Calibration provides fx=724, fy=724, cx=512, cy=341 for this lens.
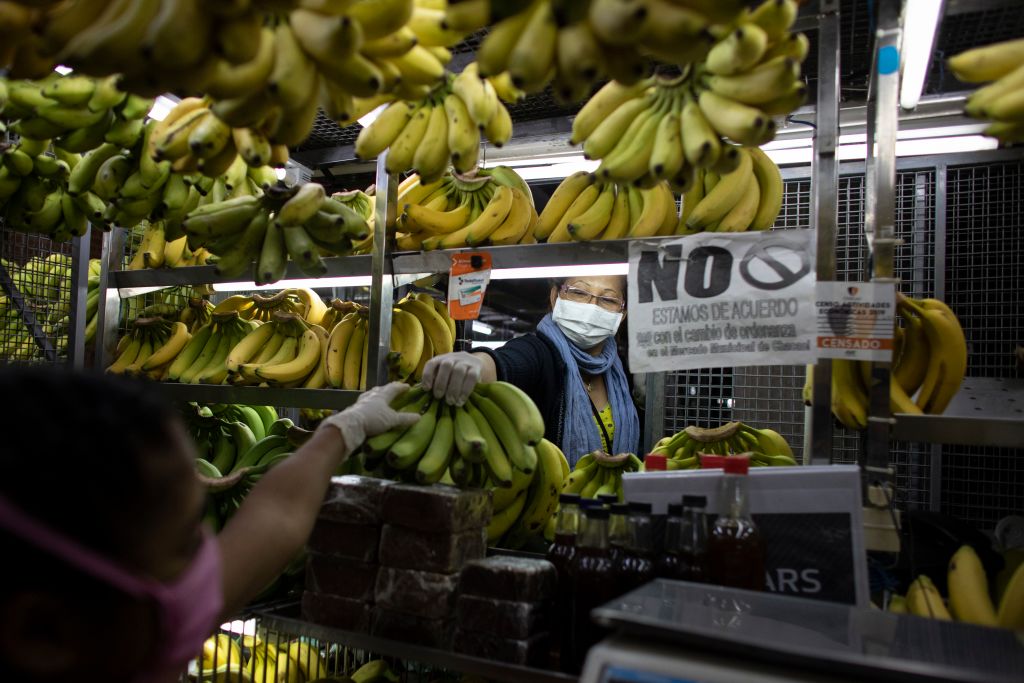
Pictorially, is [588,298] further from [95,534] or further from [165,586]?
[95,534]

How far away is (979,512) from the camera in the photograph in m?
3.57

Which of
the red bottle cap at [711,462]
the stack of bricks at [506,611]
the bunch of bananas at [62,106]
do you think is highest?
the bunch of bananas at [62,106]

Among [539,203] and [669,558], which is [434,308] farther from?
[539,203]

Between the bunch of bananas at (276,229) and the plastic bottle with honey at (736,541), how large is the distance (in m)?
1.45

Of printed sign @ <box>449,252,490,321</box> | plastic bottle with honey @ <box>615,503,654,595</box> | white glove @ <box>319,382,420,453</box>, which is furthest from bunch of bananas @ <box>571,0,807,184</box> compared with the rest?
white glove @ <box>319,382,420,453</box>

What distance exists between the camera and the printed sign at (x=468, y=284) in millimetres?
2426

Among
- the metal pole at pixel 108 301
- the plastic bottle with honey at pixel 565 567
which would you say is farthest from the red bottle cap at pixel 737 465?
the metal pole at pixel 108 301

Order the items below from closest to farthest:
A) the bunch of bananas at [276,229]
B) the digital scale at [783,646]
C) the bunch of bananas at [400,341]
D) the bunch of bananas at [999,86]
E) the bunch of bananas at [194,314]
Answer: the digital scale at [783,646], the bunch of bananas at [999,86], the bunch of bananas at [276,229], the bunch of bananas at [400,341], the bunch of bananas at [194,314]

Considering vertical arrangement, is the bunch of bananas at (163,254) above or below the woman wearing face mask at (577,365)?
above

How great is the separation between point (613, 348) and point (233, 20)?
3.10m

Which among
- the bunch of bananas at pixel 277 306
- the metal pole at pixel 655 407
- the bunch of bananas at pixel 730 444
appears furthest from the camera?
the metal pole at pixel 655 407

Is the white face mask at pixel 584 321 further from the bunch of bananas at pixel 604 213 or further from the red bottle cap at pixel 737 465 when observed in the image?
the red bottle cap at pixel 737 465

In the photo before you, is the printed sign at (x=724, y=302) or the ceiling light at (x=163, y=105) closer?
the printed sign at (x=724, y=302)

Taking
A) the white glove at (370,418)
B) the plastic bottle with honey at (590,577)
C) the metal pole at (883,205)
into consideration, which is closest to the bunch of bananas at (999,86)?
the metal pole at (883,205)
